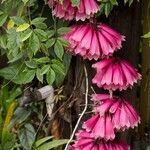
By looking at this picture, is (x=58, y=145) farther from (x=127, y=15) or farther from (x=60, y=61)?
(x=127, y=15)

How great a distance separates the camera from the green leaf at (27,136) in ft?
8.08

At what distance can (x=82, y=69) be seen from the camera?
2.23m

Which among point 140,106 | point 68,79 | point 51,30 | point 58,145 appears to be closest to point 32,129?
point 58,145

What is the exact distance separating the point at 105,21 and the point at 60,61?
26 cm

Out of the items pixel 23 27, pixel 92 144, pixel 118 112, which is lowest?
pixel 92 144

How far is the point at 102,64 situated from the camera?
6.26 ft

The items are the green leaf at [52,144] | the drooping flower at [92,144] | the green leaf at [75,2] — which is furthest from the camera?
the green leaf at [52,144]

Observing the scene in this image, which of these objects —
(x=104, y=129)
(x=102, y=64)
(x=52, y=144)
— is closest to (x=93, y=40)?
(x=102, y=64)

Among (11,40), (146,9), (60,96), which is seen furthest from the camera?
(60,96)

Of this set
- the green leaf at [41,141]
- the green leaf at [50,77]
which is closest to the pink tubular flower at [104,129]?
the green leaf at [50,77]

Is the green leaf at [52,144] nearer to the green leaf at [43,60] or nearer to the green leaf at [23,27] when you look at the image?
the green leaf at [43,60]

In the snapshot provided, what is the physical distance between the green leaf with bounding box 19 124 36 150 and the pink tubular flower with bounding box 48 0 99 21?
81 cm

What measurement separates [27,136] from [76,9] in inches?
34.8

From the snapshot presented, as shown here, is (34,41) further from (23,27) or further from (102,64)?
(102,64)
